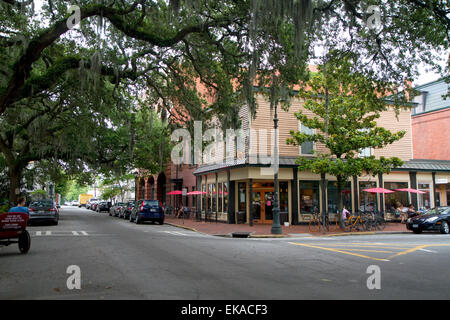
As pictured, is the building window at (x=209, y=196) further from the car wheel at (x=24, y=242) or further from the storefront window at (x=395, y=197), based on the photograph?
the car wheel at (x=24, y=242)

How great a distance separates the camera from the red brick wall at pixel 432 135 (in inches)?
1356

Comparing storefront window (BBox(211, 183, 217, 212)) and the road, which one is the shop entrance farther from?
the road

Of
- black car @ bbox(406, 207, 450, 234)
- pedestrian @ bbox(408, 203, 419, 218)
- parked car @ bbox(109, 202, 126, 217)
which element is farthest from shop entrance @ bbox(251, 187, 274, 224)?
parked car @ bbox(109, 202, 126, 217)

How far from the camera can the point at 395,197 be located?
27.5m

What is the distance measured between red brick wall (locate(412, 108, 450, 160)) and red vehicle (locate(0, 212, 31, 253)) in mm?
35574

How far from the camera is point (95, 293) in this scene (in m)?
5.91

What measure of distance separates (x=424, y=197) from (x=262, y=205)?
1337 cm

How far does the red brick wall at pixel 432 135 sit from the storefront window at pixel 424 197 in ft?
25.7

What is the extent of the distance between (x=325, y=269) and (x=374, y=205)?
19.9m

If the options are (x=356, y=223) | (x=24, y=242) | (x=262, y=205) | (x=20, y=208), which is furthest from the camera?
(x=262, y=205)

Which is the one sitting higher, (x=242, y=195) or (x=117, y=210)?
(x=242, y=195)

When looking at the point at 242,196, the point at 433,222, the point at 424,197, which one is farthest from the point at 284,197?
the point at 424,197

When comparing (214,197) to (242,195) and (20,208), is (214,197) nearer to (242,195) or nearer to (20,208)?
(242,195)
